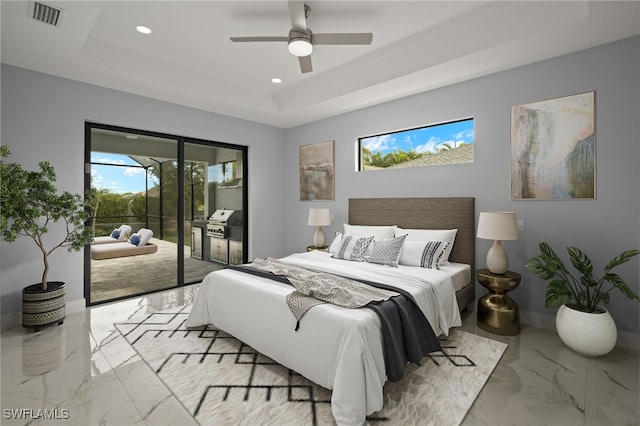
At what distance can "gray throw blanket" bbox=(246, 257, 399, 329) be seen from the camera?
2.12 m

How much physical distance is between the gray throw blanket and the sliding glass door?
2.40 m

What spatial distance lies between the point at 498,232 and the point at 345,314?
1.85m

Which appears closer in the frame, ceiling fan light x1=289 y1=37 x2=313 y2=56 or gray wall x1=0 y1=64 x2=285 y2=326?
ceiling fan light x1=289 y1=37 x2=313 y2=56

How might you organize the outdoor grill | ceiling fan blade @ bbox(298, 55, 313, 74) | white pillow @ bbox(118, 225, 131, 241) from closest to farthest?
ceiling fan blade @ bbox(298, 55, 313, 74) → white pillow @ bbox(118, 225, 131, 241) → the outdoor grill

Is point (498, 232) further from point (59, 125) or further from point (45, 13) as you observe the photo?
point (59, 125)

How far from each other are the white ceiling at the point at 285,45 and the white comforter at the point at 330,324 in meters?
2.21

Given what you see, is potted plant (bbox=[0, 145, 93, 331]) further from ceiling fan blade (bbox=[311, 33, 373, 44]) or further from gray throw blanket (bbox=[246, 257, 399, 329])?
ceiling fan blade (bbox=[311, 33, 373, 44])

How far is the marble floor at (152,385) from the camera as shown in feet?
6.02

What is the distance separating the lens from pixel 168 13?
2.70 m

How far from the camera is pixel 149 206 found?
4.29 m

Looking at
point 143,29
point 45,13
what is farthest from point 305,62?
point 45,13

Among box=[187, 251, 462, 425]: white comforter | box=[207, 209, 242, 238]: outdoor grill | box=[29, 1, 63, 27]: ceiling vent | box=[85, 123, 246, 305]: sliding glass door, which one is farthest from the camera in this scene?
box=[207, 209, 242, 238]: outdoor grill

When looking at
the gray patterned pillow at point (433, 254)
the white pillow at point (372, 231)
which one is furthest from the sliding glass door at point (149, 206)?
the gray patterned pillow at point (433, 254)

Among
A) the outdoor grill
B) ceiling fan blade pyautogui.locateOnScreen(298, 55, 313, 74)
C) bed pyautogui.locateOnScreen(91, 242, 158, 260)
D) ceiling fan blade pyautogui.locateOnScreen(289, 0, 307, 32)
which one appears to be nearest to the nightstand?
ceiling fan blade pyautogui.locateOnScreen(298, 55, 313, 74)
